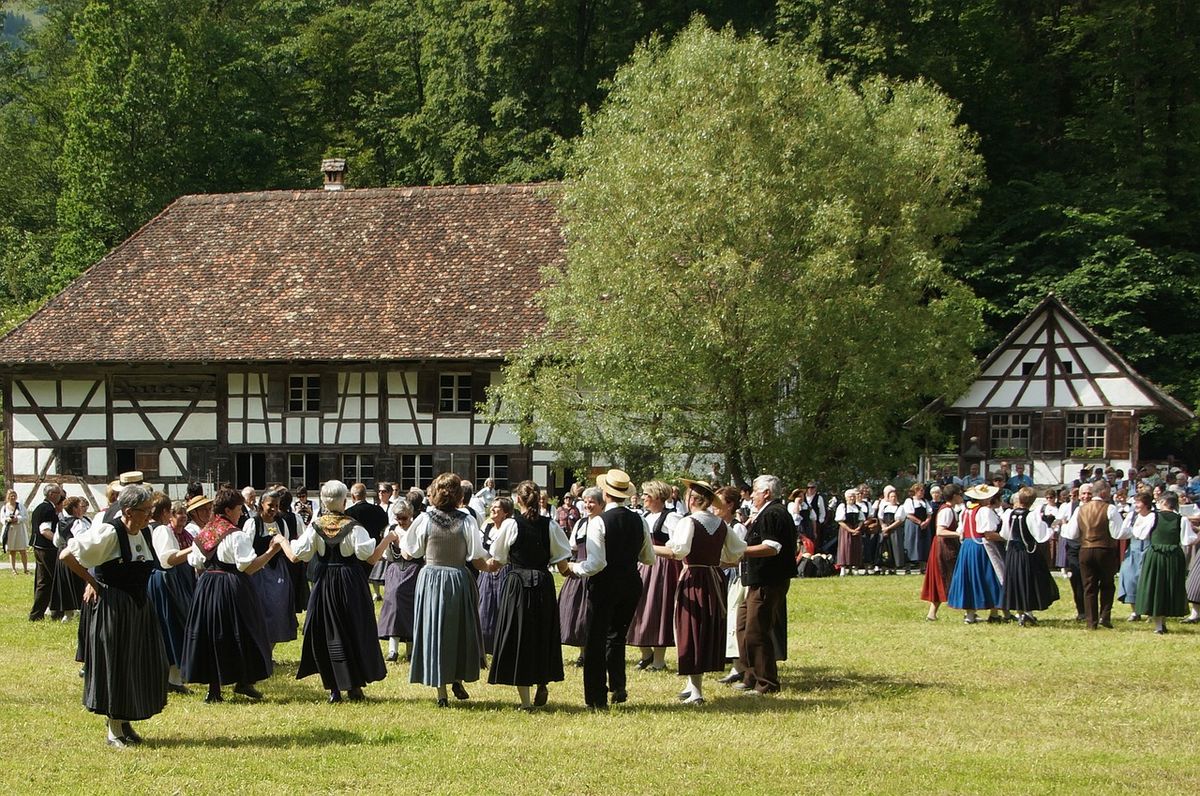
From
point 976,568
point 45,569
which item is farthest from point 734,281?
point 45,569

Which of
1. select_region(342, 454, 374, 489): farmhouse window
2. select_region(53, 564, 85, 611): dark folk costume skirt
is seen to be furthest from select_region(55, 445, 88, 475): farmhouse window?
select_region(53, 564, 85, 611): dark folk costume skirt

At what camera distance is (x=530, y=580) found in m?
11.3

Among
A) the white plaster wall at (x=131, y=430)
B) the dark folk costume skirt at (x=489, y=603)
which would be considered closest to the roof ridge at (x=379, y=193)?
the white plaster wall at (x=131, y=430)

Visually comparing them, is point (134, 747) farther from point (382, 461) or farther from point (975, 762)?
point (382, 461)

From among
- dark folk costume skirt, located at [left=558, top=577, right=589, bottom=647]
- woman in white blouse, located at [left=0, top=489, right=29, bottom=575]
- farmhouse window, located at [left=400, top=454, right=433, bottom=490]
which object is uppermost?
farmhouse window, located at [left=400, top=454, right=433, bottom=490]

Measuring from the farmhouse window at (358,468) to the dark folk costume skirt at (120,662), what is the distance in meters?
23.1

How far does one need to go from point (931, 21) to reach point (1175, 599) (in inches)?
1140

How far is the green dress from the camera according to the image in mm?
16734

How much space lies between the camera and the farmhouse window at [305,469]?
33.4 m

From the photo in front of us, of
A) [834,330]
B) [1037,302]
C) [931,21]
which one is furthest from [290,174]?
[834,330]

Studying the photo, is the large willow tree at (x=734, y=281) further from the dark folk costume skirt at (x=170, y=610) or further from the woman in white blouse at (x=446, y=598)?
the woman in white blouse at (x=446, y=598)

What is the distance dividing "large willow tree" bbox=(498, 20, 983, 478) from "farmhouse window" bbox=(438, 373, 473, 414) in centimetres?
345

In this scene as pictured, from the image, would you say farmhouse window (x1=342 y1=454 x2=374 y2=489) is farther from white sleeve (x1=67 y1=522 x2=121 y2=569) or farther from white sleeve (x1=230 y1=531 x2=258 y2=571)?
white sleeve (x1=67 y1=522 x2=121 y2=569)

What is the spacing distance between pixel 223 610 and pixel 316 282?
78.7 ft
